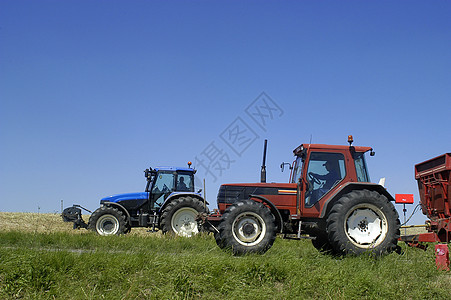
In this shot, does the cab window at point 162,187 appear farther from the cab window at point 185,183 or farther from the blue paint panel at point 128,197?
the blue paint panel at point 128,197

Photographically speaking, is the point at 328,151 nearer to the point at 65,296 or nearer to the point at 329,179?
the point at 329,179

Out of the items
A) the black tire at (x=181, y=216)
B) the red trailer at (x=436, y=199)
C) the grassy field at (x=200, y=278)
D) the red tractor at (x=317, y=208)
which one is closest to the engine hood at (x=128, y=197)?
the black tire at (x=181, y=216)

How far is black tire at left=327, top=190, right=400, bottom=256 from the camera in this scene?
7.24 meters

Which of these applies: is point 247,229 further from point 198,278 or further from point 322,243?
point 322,243

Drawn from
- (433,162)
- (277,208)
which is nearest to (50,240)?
(277,208)

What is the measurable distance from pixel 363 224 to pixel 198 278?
11.4 ft

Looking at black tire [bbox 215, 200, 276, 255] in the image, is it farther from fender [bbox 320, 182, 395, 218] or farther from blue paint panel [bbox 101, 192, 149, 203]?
blue paint panel [bbox 101, 192, 149, 203]

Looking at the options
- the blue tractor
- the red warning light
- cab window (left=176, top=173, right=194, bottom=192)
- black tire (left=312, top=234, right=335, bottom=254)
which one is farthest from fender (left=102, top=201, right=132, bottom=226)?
the red warning light

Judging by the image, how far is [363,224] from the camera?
7512 mm

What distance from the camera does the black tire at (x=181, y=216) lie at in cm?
1241

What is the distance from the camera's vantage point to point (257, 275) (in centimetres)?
590

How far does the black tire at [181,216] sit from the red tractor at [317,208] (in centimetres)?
417

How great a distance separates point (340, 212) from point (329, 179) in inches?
39.6

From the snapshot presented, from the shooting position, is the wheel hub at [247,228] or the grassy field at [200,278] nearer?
the grassy field at [200,278]
